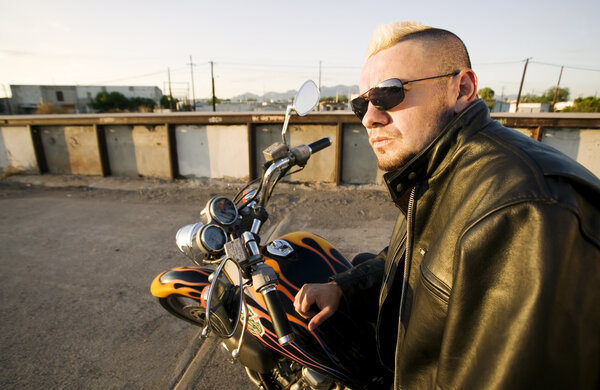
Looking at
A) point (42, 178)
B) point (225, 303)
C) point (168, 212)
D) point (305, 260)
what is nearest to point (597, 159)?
point (305, 260)

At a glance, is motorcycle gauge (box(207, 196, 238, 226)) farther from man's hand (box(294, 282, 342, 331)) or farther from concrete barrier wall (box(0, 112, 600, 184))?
concrete barrier wall (box(0, 112, 600, 184))

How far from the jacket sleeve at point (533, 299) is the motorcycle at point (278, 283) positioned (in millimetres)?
648

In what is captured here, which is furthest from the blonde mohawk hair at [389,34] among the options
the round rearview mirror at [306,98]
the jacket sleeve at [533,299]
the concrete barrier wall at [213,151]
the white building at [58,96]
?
the white building at [58,96]

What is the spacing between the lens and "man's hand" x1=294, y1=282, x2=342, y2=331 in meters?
1.25

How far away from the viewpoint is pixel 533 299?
22.3 inches

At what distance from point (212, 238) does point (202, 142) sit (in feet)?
20.4

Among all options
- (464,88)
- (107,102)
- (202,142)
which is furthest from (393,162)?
(107,102)

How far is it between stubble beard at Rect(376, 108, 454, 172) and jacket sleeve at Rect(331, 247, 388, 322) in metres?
0.54

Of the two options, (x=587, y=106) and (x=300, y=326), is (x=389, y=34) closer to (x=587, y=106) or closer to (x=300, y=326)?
(x=300, y=326)

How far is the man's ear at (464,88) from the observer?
42.2 inches

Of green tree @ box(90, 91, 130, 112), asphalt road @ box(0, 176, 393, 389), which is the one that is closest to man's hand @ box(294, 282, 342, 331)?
asphalt road @ box(0, 176, 393, 389)

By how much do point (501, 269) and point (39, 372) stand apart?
285 centimetres

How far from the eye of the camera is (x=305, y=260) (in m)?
1.53

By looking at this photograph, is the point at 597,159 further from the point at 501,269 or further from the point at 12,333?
the point at 12,333
